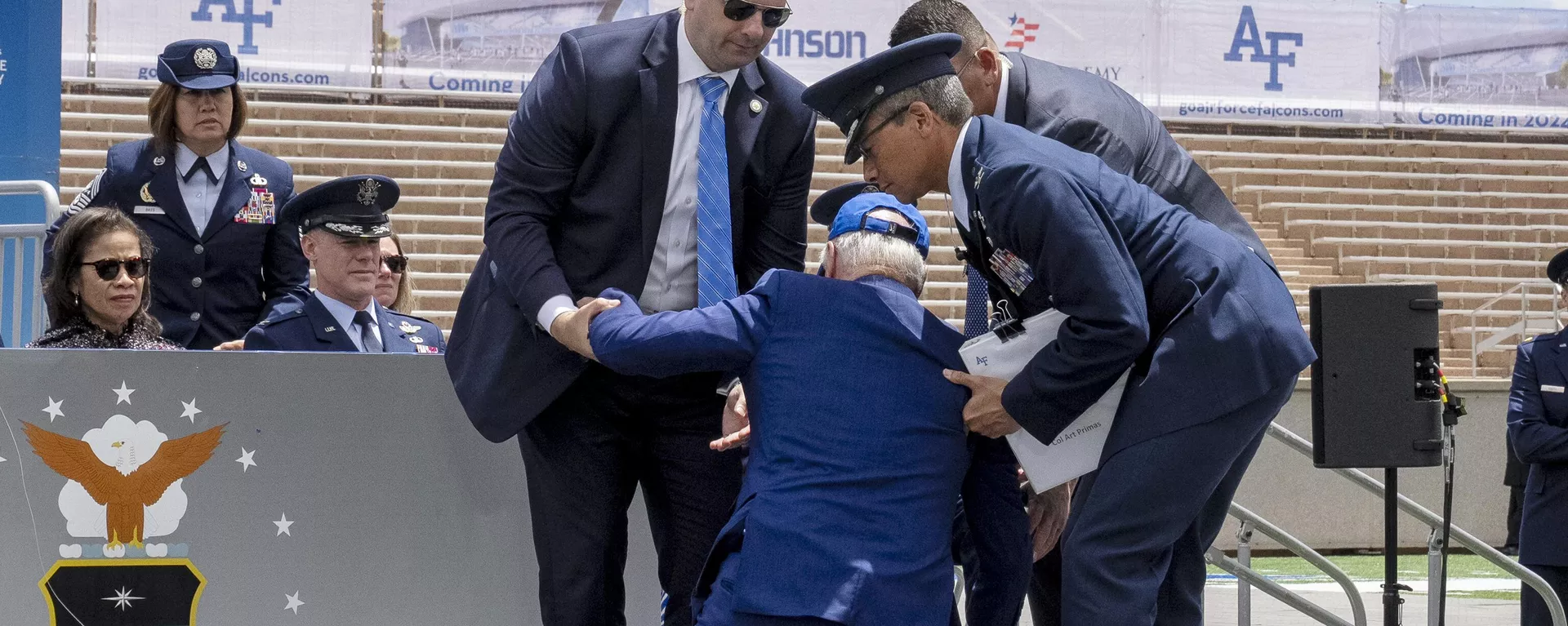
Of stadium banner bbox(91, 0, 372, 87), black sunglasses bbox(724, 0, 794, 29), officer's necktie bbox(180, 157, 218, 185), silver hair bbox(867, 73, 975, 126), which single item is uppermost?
stadium banner bbox(91, 0, 372, 87)

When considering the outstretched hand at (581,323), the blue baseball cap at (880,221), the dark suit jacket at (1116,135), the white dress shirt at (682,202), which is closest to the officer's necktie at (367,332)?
the white dress shirt at (682,202)

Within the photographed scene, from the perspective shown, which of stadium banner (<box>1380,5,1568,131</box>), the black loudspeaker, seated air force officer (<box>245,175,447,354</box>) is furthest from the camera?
stadium banner (<box>1380,5,1568,131</box>)

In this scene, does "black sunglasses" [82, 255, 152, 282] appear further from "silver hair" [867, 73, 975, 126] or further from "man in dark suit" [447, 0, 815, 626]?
"silver hair" [867, 73, 975, 126]

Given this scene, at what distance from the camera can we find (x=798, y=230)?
9.98 ft

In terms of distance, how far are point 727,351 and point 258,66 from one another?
12.0 meters

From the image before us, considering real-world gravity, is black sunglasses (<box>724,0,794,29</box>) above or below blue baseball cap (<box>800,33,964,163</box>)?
above

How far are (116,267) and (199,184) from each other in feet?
2.02

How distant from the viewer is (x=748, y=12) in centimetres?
277

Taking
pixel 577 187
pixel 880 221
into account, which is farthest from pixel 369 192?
pixel 880 221

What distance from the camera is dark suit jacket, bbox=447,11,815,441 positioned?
278 cm

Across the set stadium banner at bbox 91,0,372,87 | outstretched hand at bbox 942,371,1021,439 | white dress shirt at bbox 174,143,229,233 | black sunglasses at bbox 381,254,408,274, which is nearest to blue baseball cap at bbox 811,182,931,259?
outstretched hand at bbox 942,371,1021,439

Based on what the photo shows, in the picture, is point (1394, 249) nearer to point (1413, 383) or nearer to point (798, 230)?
point (1413, 383)

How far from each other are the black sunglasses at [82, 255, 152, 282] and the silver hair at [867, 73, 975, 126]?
208 centimetres

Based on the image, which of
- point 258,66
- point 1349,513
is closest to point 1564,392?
point 1349,513
